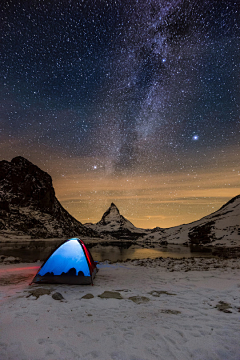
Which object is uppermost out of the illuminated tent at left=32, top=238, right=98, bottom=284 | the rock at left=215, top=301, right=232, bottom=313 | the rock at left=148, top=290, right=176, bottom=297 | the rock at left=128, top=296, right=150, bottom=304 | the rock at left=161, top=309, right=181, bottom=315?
the illuminated tent at left=32, top=238, right=98, bottom=284

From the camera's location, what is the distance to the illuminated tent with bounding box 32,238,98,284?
31.4 ft

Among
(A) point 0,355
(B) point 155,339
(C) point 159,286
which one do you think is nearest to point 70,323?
(A) point 0,355

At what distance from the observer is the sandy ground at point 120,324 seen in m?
3.94

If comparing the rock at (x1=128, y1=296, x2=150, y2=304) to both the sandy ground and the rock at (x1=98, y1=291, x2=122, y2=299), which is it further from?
the rock at (x1=98, y1=291, x2=122, y2=299)

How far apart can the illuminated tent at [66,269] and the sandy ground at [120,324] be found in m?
0.88

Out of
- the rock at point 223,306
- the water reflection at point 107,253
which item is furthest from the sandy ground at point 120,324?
the water reflection at point 107,253

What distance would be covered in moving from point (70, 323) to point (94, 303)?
5.92 feet

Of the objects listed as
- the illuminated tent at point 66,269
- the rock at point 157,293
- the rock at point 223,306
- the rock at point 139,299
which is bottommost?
the rock at point 157,293

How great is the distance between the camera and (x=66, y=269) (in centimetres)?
983

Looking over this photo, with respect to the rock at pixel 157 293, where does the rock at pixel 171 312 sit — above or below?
above

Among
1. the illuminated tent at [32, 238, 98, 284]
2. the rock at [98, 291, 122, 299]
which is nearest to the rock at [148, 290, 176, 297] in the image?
the rock at [98, 291, 122, 299]

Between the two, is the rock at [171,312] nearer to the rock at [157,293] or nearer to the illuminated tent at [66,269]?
the rock at [157,293]

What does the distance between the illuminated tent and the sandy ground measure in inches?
34.8

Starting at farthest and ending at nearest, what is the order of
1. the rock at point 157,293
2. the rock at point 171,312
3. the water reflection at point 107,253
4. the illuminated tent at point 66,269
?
1. the water reflection at point 107,253
2. the illuminated tent at point 66,269
3. the rock at point 157,293
4. the rock at point 171,312
